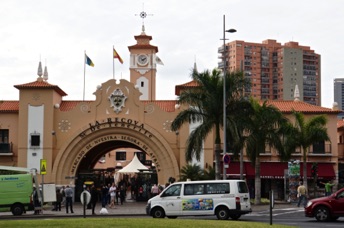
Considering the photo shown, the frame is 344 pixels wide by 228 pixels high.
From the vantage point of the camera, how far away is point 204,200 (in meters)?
31.2

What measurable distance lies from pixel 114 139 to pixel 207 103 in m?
13.1

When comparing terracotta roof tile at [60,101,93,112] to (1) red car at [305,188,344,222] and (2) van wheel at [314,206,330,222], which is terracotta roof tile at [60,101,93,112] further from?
(2) van wheel at [314,206,330,222]

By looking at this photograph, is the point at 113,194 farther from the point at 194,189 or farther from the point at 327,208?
the point at 327,208

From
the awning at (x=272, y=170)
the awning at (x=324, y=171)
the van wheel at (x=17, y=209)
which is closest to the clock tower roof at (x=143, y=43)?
the awning at (x=272, y=170)

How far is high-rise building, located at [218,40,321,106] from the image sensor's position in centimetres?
15625

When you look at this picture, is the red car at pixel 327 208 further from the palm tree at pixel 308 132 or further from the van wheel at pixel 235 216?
the palm tree at pixel 308 132

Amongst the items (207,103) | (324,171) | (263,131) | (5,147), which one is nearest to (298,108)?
(324,171)

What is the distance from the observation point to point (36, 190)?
133 ft

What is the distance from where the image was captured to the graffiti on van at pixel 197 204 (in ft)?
102

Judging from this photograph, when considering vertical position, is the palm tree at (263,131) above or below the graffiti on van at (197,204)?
above

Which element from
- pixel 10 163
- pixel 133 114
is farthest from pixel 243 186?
pixel 10 163

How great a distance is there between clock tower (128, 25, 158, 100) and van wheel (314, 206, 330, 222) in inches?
2097

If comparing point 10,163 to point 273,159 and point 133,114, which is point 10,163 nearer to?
point 133,114

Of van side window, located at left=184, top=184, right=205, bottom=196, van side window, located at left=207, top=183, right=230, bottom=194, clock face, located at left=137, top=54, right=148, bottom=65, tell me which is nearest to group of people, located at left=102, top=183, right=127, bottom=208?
van side window, located at left=184, top=184, right=205, bottom=196
